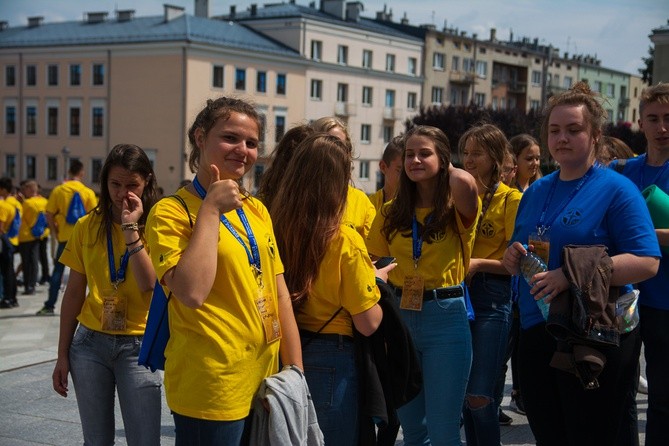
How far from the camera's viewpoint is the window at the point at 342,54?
212 ft

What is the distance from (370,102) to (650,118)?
64.4 metres

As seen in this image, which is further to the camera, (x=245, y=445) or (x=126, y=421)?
(x=126, y=421)

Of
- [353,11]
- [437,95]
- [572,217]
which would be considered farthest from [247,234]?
[437,95]

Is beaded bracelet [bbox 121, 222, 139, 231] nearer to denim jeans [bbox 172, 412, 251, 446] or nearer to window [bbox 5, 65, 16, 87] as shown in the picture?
denim jeans [bbox 172, 412, 251, 446]

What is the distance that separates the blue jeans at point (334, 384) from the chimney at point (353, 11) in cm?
6600

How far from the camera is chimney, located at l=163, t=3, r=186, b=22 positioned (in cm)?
5638

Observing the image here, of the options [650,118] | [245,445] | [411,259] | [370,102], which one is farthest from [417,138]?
[370,102]

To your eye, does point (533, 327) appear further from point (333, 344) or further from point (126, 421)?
point (126, 421)

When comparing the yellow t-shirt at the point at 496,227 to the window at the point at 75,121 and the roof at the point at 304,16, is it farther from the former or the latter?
the roof at the point at 304,16

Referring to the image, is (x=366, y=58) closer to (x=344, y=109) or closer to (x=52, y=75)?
(x=344, y=109)

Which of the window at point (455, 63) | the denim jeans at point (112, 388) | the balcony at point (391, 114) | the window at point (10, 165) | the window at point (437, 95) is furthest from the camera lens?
the window at point (455, 63)

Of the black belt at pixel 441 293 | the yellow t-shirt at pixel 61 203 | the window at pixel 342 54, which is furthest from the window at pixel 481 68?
the black belt at pixel 441 293

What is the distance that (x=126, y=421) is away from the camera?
3791 mm

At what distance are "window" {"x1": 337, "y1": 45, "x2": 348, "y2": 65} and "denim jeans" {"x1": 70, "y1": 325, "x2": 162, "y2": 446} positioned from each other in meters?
62.1
